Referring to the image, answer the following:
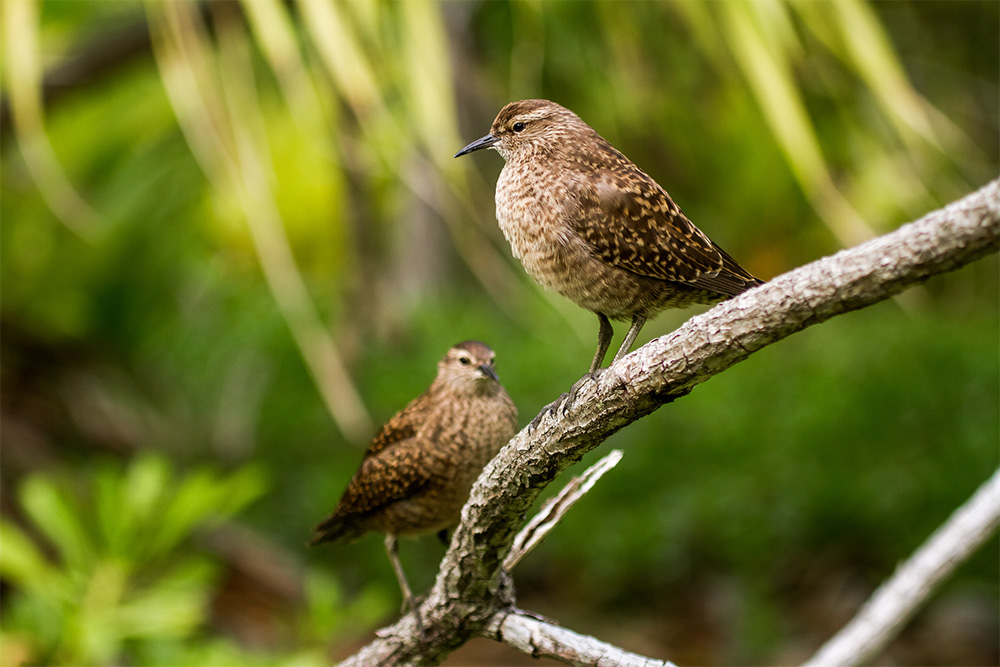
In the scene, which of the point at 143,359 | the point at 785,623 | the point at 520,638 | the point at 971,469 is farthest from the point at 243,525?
the point at 520,638

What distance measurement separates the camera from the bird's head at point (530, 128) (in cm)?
162

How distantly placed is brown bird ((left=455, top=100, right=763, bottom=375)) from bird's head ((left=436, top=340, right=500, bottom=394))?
0.58 metres

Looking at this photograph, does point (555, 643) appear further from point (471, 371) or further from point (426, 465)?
point (471, 371)

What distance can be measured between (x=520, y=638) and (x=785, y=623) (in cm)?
425

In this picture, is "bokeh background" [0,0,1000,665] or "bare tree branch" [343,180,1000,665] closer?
"bare tree branch" [343,180,1000,665]

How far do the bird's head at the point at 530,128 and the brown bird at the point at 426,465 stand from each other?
0.48 meters

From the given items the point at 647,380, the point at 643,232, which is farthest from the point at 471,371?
the point at 647,380

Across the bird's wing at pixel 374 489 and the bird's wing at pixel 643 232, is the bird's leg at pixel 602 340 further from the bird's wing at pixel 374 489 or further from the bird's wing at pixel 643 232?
the bird's wing at pixel 374 489

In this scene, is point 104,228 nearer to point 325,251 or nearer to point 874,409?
point 325,251

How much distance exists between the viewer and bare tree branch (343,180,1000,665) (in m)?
0.95

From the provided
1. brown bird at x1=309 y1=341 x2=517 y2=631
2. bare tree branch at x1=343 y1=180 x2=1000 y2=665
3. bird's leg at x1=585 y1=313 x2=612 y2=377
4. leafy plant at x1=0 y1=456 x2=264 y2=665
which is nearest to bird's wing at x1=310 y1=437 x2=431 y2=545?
brown bird at x1=309 y1=341 x2=517 y2=631

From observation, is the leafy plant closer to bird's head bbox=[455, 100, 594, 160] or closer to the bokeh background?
the bokeh background

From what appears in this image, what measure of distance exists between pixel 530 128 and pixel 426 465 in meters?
0.78

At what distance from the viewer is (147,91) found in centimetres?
546
